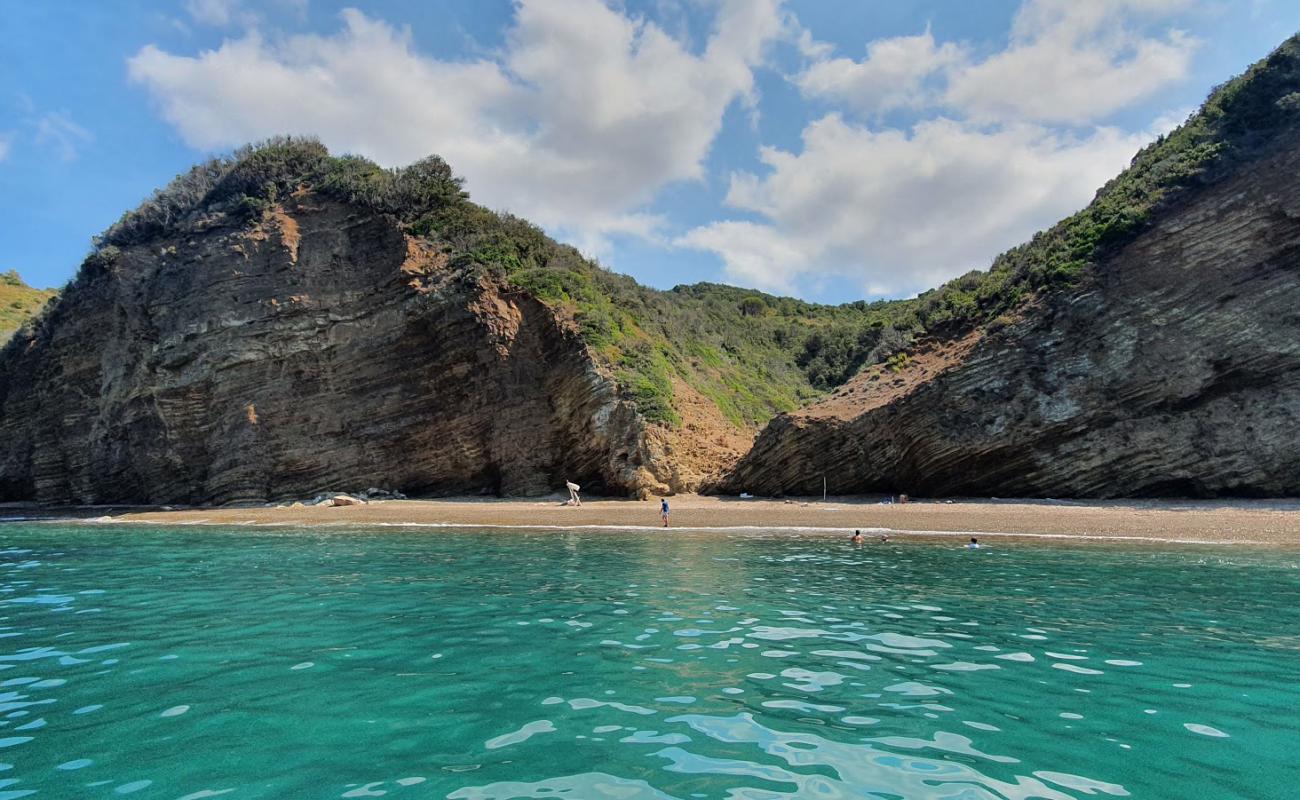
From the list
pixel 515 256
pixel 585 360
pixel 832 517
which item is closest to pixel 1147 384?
pixel 832 517

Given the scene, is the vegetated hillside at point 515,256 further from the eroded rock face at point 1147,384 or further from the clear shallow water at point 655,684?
the clear shallow water at point 655,684

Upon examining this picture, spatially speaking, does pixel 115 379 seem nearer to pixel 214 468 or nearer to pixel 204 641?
pixel 214 468

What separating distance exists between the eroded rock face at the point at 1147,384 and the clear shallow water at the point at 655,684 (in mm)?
9873

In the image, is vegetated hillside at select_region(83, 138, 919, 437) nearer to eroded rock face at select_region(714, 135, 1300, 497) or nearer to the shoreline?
eroded rock face at select_region(714, 135, 1300, 497)

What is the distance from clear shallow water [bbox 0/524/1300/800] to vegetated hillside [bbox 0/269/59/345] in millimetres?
63857

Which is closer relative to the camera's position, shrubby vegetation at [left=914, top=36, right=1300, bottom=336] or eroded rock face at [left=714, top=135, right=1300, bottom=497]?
eroded rock face at [left=714, top=135, right=1300, bottom=497]

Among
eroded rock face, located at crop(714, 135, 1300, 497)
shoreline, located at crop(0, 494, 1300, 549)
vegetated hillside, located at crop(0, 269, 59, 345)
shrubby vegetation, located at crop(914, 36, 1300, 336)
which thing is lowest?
shoreline, located at crop(0, 494, 1300, 549)

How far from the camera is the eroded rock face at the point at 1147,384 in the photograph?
20641 mm

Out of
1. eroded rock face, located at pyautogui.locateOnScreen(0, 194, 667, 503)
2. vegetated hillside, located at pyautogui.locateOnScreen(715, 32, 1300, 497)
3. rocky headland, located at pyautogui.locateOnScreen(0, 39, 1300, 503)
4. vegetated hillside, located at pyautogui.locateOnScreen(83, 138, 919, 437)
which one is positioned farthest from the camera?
vegetated hillside, located at pyautogui.locateOnScreen(83, 138, 919, 437)

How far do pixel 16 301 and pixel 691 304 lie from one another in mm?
64559

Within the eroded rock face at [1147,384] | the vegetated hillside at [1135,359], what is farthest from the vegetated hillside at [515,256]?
the eroded rock face at [1147,384]

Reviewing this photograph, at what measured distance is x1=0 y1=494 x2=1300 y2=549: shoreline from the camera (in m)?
17.8

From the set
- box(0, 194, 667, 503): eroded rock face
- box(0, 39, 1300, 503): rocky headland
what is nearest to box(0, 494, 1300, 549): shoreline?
box(0, 39, 1300, 503): rocky headland

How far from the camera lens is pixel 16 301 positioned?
65562 mm
